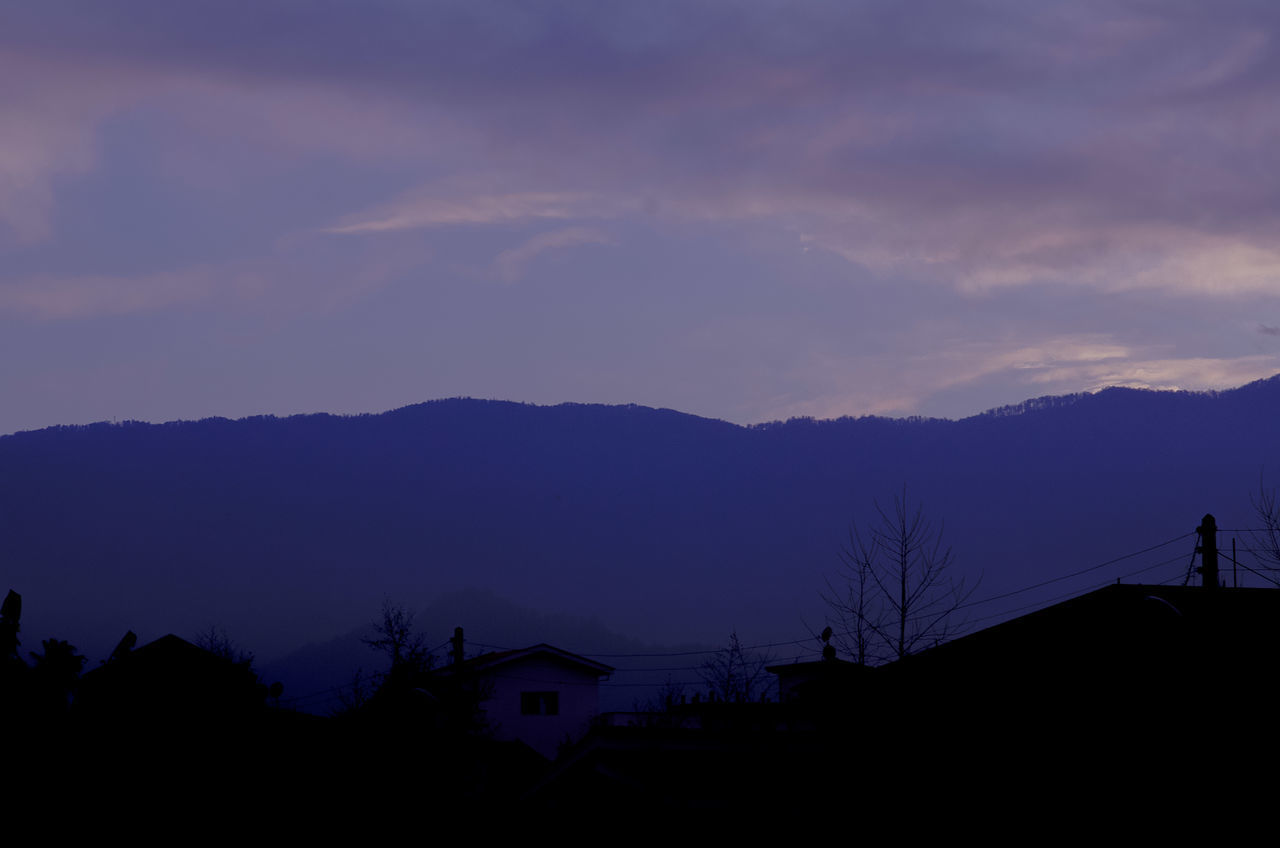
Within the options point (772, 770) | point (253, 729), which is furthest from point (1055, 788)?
point (253, 729)

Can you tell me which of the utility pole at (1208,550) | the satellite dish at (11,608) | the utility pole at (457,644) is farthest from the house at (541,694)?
the satellite dish at (11,608)

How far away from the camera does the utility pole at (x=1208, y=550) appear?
34.5 metres

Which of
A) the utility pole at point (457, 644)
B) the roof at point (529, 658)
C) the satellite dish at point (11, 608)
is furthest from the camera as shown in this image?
the roof at point (529, 658)

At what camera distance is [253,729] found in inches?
1476

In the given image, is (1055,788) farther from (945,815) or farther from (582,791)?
(582,791)

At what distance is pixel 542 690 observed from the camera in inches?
2739

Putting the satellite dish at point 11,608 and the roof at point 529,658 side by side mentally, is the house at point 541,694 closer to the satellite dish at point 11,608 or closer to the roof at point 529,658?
the roof at point 529,658

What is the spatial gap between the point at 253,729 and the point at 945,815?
23.9m

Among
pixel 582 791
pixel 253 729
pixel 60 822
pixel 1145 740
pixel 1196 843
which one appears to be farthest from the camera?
pixel 253 729

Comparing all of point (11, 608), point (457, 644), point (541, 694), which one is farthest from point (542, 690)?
point (11, 608)

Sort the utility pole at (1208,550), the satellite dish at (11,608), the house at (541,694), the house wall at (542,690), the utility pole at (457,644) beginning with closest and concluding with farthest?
the satellite dish at (11,608) < the utility pole at (1208,550) < the utility pole at (457,644) < the house at (541,694) < the house wall at (542,690)

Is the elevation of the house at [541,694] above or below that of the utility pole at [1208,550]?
below

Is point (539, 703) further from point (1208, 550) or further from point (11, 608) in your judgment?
point (11, 608)

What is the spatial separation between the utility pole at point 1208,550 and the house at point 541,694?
4143 cm
